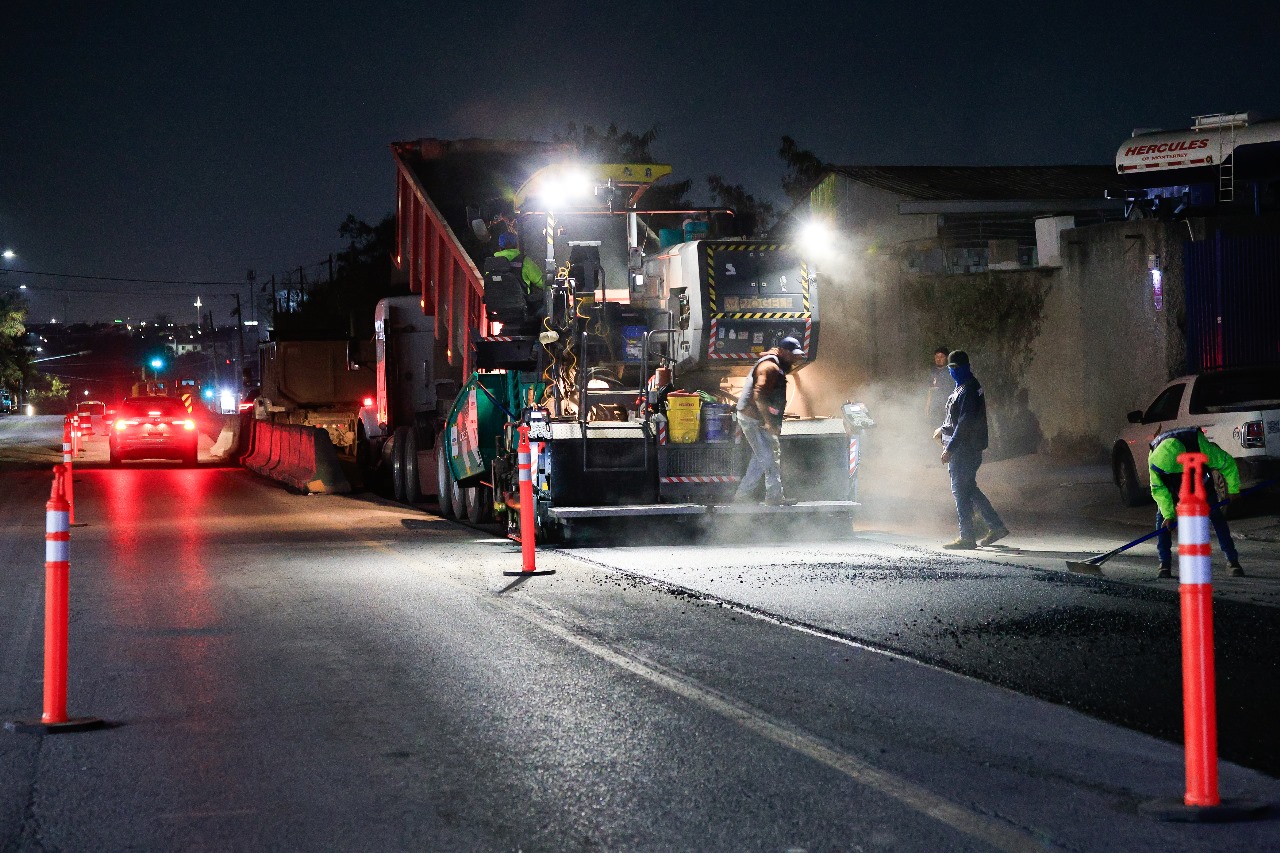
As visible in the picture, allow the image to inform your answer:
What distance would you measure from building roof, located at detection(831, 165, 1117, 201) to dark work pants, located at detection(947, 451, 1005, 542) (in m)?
24.6

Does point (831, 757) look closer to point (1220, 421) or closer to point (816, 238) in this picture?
point (816, 238)

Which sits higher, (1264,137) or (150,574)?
(1264,137)

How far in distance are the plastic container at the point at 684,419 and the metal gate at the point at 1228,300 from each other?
444 inches

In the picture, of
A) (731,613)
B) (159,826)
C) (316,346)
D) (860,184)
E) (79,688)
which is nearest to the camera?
(159,826)

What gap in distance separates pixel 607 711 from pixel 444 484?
1236 cm

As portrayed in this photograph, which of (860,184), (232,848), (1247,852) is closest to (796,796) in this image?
(1247,852)

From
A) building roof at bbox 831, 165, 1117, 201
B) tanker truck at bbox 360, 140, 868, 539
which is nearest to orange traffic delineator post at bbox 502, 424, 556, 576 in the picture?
tanker truck at bbox 360, 140, 868, 539

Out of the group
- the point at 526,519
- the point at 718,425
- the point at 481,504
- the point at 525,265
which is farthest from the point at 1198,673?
the point at 481,504

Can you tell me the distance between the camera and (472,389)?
16500 mm

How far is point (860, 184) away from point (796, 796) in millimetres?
35870

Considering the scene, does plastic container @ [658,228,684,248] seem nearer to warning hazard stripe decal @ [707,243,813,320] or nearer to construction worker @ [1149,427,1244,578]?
warning hazard stripe decal @ [707,243,813,320]

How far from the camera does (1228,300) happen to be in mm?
22516

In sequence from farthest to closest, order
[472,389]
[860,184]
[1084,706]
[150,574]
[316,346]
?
[860,184]
[316,346]
[472,389]
[150,574]
[1084,706]

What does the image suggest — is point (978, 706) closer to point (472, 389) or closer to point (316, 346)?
point (472, 389)
